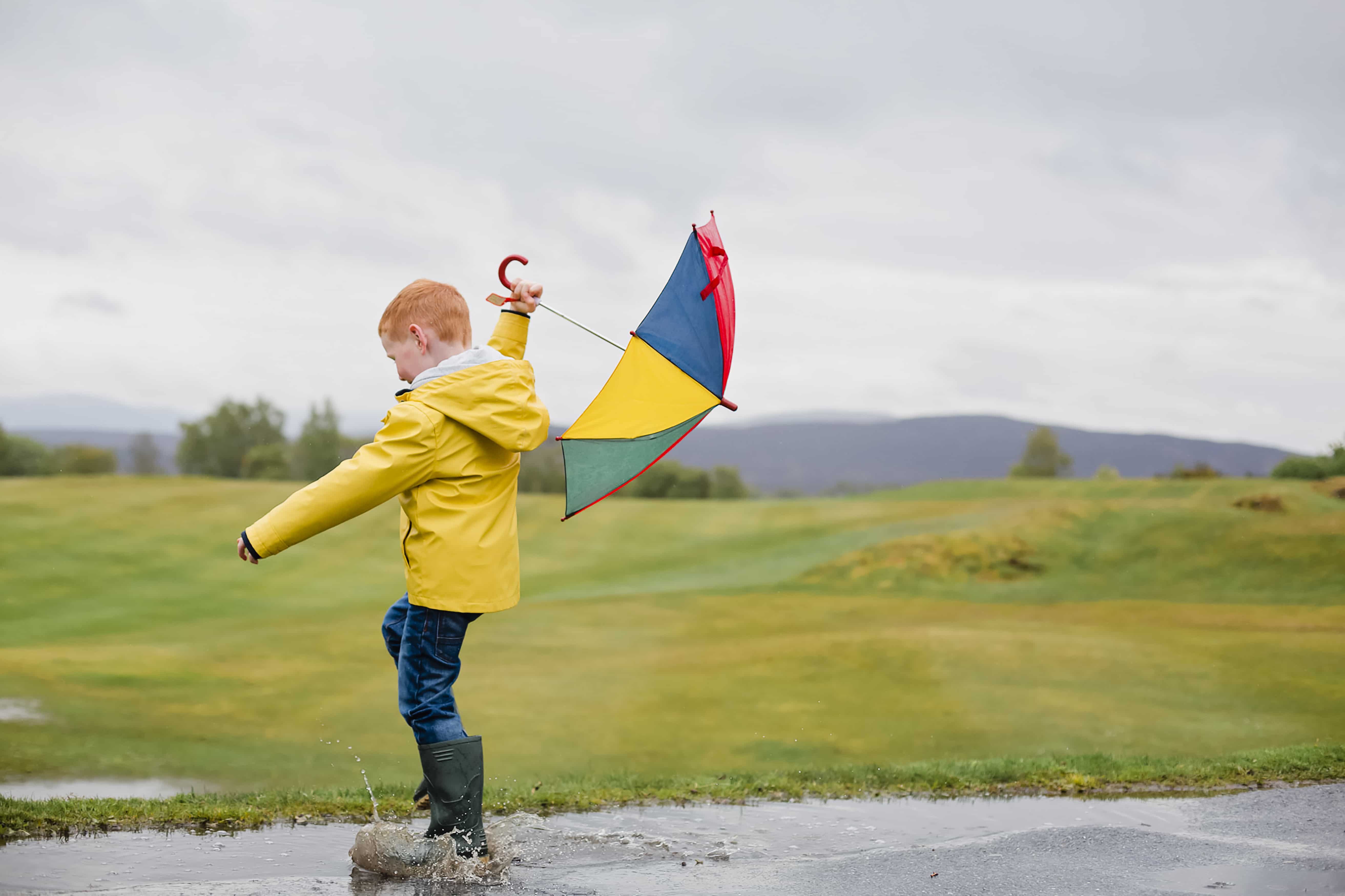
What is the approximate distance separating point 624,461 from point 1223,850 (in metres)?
2.91

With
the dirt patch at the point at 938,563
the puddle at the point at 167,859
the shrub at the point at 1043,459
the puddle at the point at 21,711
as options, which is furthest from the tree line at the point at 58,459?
the puddle at the point at 167,859

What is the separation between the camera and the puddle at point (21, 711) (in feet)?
25.3

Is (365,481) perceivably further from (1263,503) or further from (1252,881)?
(1263,503)

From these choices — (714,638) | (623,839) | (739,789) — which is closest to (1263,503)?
(714,638)

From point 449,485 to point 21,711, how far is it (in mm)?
5942

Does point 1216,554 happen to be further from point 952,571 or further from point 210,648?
point 210,648

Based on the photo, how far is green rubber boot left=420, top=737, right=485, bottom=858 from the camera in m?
3.91

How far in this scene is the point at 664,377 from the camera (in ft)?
15.3

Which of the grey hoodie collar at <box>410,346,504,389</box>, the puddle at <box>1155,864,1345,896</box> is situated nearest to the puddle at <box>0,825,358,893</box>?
the grey hoodie collar at <box>410,346,504,389</box>

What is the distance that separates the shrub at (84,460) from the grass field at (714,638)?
369cm

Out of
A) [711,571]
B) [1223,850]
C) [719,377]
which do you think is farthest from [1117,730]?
[711,571]

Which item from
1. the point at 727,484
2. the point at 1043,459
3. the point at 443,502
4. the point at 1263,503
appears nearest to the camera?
the point at 443,502

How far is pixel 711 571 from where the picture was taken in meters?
18.7

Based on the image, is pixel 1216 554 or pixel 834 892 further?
pixel 1216 554
